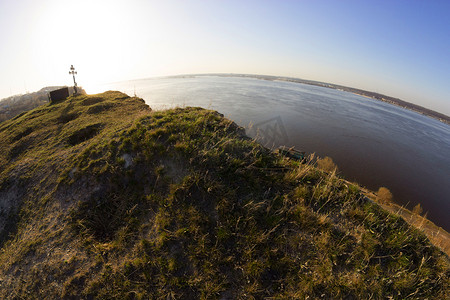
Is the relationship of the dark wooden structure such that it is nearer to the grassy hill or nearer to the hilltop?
the grassy hill

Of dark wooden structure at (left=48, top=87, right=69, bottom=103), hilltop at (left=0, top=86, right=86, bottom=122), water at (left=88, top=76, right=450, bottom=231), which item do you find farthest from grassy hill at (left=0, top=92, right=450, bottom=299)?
hilltop at (left=0, top=86, right=86, bottom=122)

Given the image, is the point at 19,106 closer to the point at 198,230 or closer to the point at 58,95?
the point at 58,95

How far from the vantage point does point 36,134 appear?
1434 cm

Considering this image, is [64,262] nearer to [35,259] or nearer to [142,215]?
[35,259]

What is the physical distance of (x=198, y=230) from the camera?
570 cm

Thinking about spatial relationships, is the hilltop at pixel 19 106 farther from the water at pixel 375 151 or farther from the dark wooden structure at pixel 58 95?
the water at pixel 375 151

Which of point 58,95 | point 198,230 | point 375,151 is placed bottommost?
point 375,151

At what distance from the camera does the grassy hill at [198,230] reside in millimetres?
4734

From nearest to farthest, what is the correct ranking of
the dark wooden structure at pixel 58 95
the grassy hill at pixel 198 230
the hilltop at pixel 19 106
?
the grassy hill at pixel 198 230
the dark wooden structure at pixel 58 95
the hilltop at pixel 19 106

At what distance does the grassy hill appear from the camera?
473 cm

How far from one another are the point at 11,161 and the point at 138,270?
15125 millimetres

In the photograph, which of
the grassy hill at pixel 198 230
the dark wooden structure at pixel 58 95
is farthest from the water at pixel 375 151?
the grassy hill at pixel 198 230

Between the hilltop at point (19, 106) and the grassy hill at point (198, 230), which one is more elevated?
the hilltop at point (19, 106)

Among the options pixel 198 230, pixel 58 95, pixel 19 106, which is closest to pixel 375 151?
pixel 198 230
